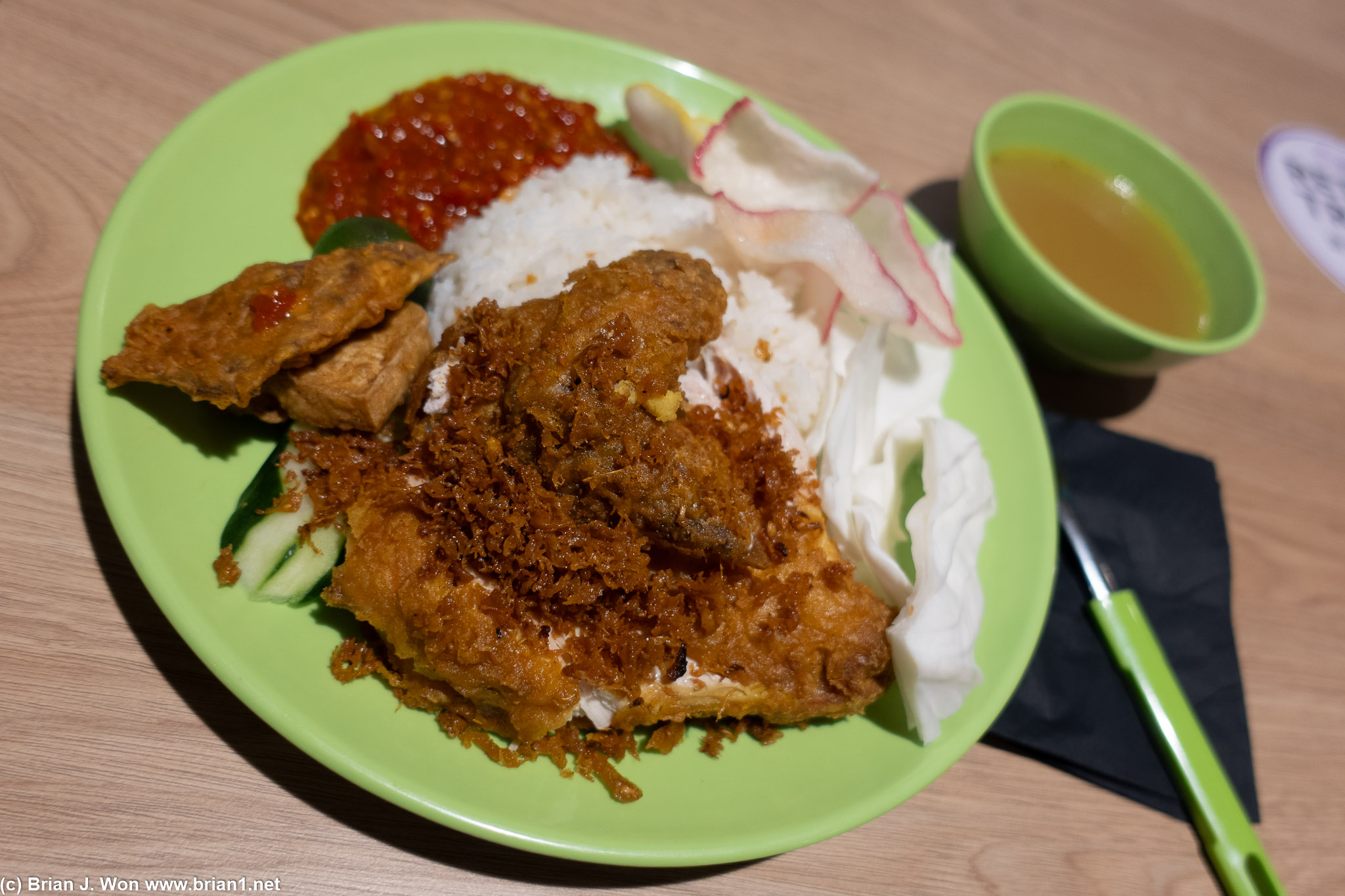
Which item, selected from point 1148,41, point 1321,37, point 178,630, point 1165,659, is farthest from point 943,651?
point 1321,37

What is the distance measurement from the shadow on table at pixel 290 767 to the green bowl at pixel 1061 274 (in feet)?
8.20

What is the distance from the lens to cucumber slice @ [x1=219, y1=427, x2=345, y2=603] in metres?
1.73

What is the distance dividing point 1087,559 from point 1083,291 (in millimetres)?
1171

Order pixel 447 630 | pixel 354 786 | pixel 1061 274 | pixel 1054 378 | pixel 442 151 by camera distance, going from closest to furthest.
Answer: pixel 447 630, pixel 354 786, pixel 442 151, pixel 1061 274, pixel 1054 378

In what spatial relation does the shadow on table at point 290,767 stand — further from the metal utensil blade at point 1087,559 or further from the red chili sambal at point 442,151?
the metal utensil blade at point 1087,559

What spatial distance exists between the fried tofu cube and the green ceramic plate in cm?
18

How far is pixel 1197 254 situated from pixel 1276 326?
40.5 inches

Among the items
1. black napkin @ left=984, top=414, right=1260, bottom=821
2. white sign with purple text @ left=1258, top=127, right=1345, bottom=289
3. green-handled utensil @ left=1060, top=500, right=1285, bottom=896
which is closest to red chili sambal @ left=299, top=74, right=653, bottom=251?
black napkin @ left=984, top=414, right=1260, bottom=821

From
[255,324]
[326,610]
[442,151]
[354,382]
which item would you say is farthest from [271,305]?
[442,151]

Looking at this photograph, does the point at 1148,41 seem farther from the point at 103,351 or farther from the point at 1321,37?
the point at 103,351

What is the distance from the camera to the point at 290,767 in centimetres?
178

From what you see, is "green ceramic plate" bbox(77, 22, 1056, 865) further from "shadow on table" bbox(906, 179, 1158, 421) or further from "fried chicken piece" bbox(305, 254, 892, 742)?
"shadow on table" bbox(906, 179, 1158, 421)

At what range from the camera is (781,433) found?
2336 mm

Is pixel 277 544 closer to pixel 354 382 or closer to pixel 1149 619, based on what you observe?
pixel 354 382
